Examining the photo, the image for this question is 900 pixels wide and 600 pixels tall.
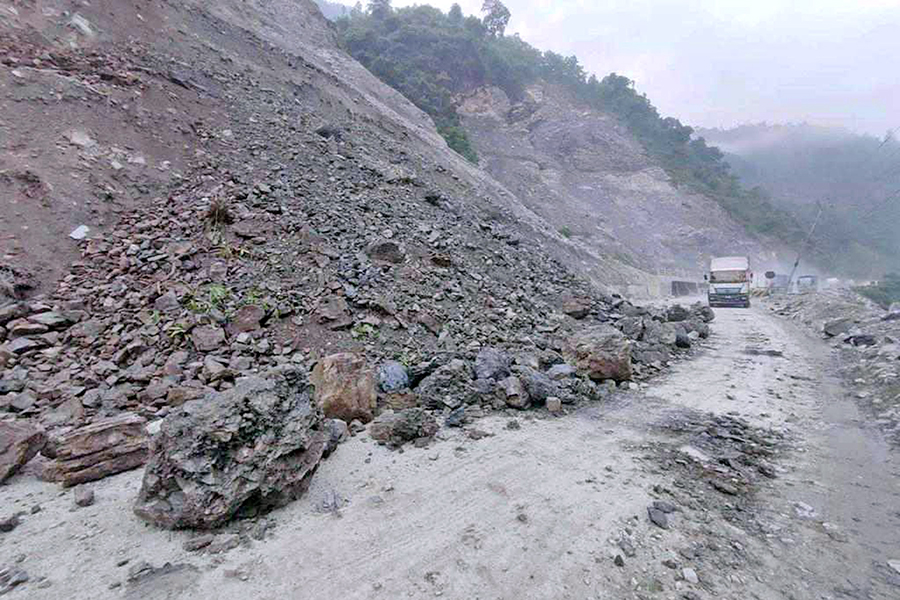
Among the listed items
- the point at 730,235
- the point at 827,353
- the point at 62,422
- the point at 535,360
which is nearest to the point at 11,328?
the point at 62,422

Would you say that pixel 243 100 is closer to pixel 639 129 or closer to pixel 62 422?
pixel 62 422

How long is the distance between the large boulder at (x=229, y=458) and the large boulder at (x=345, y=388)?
77 cm

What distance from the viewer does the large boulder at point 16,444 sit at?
2922 millimetres

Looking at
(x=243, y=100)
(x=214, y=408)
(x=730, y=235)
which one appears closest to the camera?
(x=214, y=408)

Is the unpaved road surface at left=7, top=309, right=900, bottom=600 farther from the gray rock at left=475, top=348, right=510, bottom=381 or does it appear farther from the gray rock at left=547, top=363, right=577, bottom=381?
the gray rock at left=547, top=363, right=577, bottom=381

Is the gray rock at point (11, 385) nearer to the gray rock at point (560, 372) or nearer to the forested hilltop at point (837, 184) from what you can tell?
the gray rock at point (560, 372)

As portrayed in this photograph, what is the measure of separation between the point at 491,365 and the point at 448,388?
0.67 m

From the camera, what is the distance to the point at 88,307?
4.66 metres

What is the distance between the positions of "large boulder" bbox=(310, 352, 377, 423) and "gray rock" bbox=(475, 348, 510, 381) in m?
1.32

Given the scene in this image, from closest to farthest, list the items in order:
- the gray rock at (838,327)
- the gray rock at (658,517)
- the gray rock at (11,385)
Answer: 1. the gray rock at (658,517)
2. the gray rock at (11,385)
3. the gray rock at (838,327)

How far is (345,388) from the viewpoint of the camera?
407cm

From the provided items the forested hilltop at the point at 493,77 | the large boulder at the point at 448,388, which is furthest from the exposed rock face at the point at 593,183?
the large boulder at the point at 448,388

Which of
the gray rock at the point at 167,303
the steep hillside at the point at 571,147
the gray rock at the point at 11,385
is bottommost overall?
the gray rock at the point at 11,385

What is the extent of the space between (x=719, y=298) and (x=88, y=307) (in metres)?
19.4
